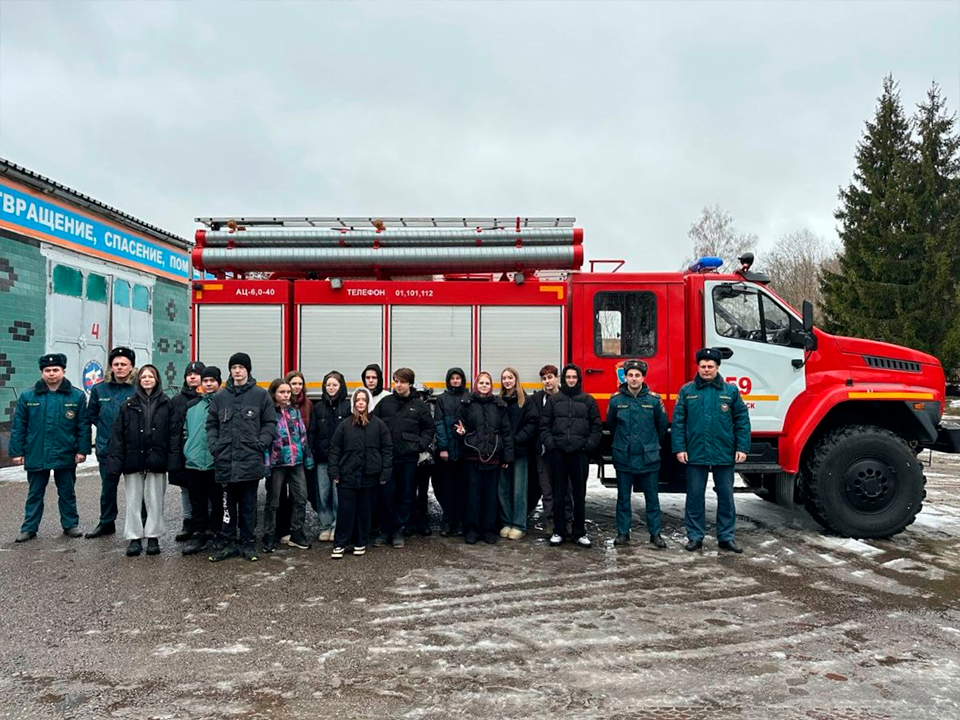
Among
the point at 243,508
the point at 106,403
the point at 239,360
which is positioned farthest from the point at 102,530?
the point at 239,360

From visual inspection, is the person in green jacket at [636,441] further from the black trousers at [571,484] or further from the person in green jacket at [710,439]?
the black trousers at [571,484]

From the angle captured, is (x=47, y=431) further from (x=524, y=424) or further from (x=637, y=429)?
(x=637, y=429)


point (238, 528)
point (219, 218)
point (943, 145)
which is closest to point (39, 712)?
point (238, 528)

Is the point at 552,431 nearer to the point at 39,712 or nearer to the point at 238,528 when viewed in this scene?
the point at 238,528

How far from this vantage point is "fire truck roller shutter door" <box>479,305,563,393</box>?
7.11 metres

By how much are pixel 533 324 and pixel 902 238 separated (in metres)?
24.0

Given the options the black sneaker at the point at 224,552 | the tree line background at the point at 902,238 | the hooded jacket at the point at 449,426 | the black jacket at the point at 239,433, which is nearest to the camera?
the black jacket at the point at 239,433

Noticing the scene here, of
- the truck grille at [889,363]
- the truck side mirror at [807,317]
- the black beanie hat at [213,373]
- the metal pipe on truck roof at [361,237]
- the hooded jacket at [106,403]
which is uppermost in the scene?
the metal pipe on truck roof at [361,237]

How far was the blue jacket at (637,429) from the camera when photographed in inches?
249

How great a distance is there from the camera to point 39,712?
325cm

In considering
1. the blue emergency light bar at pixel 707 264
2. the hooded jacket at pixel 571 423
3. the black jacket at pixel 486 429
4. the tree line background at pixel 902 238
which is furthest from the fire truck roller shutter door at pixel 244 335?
the tree line background at pixel 902 238

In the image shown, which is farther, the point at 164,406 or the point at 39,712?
the point at 164,406

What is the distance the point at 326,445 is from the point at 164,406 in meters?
1.56

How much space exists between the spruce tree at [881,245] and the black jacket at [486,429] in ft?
76.6
